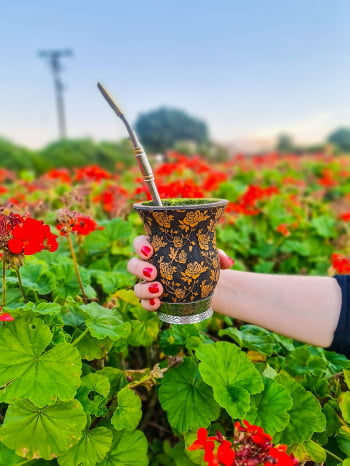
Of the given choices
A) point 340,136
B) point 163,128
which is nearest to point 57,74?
point 163,128

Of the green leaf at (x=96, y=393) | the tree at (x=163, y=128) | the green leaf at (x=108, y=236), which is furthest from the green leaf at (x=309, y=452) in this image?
the tree at (x=163, y=128)

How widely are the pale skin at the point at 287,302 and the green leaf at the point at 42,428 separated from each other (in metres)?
0.49

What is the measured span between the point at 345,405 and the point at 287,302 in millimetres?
274

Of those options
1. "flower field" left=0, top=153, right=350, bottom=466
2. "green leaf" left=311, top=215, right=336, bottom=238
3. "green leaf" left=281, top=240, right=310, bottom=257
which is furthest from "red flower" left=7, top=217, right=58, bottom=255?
"green leaf" left=311, top=215, right=336, bottom=238

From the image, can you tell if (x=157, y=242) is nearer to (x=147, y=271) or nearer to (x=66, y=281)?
(x=147, y=271)

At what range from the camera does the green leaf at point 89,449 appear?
2.89ft

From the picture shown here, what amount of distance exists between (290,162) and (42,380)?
6.14 metres

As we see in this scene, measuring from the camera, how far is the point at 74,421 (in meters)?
0.86

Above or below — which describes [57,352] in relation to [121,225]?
below

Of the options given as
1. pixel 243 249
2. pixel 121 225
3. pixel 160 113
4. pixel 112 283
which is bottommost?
pixel 243 249

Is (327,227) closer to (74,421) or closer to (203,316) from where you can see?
(203,316)

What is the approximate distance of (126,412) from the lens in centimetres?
96

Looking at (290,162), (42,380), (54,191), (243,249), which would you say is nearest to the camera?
(42,380)

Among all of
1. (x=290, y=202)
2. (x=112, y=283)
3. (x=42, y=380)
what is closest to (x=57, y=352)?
(x=42, y=380)
